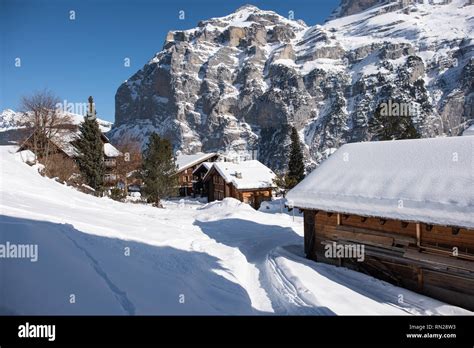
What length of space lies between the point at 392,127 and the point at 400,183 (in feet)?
109

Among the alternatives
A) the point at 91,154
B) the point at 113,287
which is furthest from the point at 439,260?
the point at 91,154

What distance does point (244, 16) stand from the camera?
599 feet

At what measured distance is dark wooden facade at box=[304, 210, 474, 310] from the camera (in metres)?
8.58

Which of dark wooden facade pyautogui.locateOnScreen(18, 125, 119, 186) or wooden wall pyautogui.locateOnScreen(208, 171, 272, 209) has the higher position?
dark wooden facade pyautogui.locateOnScreen(18, 125, 119, 186)

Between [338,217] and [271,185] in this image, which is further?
[271,185]

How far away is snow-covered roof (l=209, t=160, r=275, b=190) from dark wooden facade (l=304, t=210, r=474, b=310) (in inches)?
1119

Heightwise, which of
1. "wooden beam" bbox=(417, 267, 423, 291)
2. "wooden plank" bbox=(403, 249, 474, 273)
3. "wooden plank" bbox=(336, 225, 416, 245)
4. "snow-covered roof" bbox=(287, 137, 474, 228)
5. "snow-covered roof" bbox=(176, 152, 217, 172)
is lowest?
"wooden beam" bbox=(417, 267, 423, 291)

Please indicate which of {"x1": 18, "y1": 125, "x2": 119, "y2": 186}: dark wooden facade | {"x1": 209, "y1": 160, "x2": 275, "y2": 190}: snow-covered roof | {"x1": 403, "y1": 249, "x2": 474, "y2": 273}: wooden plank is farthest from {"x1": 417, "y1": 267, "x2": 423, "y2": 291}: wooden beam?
{"x1": 18, "y1": 125, "x2": 119, "y2": 186}: dark wooden facade

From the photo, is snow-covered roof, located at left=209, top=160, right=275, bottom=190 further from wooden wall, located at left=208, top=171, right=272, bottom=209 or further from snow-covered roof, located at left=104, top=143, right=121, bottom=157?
snow-covered roof, located at left=104, top=143, right=121, bottom=157

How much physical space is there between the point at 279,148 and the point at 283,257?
120389 mm

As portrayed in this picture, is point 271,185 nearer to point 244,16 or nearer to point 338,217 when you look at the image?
point 338,217

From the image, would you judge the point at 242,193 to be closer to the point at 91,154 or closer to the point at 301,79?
the point at 91,154
